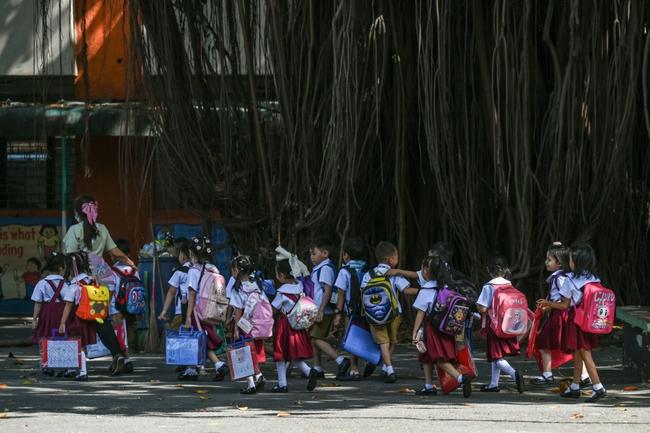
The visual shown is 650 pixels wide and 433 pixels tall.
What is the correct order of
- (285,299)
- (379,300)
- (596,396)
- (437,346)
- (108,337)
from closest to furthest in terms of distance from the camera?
1. (596,396)
2. (437,346)
3. (285,299)
4. (379,300)
5. (108,337)

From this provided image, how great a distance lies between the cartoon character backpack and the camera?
413 inches

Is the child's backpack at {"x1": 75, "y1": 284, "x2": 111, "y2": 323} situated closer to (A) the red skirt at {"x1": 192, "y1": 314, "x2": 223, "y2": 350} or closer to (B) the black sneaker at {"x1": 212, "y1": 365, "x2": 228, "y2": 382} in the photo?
(A) the red skirt at {"x1": 192, "y1": 314, "x2": 223, "y2": 350}

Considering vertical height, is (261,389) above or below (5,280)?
below

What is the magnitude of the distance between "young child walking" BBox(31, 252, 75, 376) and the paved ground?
43 cm

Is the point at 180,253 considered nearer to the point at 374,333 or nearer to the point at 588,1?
the point at 374,333

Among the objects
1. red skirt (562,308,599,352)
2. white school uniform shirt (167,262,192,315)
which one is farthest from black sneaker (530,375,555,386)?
white school uniform shirt (167,262,192,315)

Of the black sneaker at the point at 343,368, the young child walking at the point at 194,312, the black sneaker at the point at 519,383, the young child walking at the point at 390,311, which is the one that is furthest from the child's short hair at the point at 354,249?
the black sneaker at the point at 519,383

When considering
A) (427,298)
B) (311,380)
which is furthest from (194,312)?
(427,298)

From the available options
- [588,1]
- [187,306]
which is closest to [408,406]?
[187,306]

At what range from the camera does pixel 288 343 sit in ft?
35.7

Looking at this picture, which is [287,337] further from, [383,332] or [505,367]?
[505,367]

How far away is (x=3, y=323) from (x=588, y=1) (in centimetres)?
868

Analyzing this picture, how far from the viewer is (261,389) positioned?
430 inches

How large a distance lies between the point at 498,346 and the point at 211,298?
2.48 m
